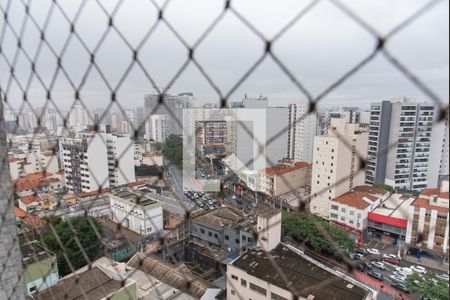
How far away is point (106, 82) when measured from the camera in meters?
0.64

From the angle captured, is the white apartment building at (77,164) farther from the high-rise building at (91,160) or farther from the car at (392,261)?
the car at (392,261)

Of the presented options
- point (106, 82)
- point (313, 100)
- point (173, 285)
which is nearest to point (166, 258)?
point (173, 285)

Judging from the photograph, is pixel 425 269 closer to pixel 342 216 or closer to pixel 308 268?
pixel 342 216

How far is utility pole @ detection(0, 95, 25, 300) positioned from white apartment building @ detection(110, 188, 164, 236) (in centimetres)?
383

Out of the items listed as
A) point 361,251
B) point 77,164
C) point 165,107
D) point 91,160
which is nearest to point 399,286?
point 361,251

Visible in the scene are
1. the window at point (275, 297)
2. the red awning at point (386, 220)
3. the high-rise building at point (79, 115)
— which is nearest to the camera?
the high-rise building at point (79, 115)

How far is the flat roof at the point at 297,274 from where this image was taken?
8.03 ft

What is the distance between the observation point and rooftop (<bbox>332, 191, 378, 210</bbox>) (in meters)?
4.49

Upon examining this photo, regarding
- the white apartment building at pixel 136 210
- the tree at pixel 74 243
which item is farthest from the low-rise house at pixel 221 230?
the tree at pixel 74 243

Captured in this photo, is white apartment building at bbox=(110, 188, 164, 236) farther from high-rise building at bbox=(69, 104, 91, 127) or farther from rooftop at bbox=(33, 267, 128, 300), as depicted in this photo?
rooftop at bbox=(33, 267, 128, 300)

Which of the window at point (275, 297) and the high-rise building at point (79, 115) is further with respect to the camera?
the window at point (275, 297)

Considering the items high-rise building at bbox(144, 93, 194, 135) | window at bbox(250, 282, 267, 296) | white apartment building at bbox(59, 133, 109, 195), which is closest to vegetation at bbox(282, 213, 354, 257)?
window at bbox(250, 282, 267, 296)

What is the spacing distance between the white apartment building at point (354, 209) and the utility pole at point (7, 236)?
4533mm

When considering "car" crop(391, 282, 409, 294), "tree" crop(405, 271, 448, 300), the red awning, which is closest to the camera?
"tree" crop(405, 271, 448, 300)
